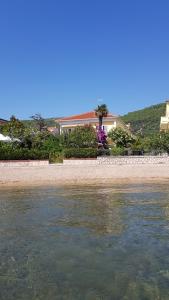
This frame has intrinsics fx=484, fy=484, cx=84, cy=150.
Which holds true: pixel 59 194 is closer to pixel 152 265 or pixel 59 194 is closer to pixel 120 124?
pixel 152 265

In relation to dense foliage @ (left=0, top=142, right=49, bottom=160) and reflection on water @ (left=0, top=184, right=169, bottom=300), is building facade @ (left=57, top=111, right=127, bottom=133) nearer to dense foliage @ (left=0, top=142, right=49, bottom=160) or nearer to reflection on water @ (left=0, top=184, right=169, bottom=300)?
dense foliage @ (left=0, top=142, right=49, bottom=160)

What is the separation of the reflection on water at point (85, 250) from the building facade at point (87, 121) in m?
59.3

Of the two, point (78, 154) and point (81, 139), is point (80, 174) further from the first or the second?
point (81, 139)

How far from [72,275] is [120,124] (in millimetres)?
75681

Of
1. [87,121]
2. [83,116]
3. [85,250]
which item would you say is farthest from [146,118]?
[85,250]

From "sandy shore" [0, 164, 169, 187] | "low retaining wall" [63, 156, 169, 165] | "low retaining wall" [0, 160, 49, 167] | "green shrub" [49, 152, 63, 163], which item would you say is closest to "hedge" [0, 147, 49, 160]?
"green shrub" [49, 152, 63, 163]

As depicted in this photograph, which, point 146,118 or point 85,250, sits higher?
point 146,118

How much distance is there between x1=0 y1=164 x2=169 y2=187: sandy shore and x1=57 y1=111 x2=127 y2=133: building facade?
133ft

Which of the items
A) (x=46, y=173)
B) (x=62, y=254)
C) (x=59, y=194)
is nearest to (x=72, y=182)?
(x=46, y=173)

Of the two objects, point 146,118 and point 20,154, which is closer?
point 20,154

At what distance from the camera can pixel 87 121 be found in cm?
8494

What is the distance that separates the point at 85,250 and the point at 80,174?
26143 mm

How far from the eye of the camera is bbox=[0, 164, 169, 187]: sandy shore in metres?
36.3

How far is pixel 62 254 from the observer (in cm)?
1216
